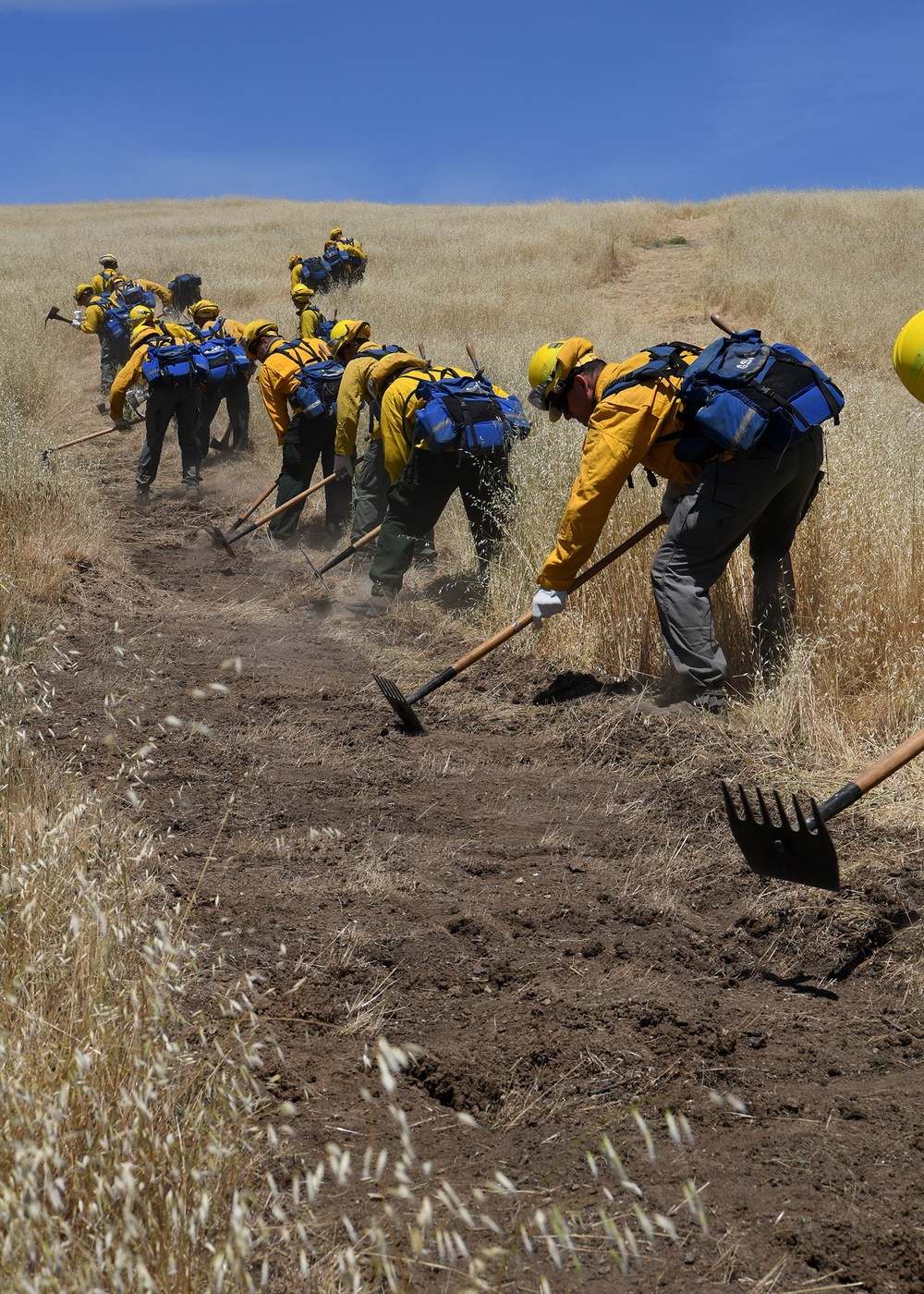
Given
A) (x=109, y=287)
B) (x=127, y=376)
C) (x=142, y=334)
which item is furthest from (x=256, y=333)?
(x=109, y=287)

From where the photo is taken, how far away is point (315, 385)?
9016 millimetres

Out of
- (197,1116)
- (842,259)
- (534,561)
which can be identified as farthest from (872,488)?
(842,259)

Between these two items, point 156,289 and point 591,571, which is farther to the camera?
point 156,289

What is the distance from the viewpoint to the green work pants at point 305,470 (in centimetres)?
932

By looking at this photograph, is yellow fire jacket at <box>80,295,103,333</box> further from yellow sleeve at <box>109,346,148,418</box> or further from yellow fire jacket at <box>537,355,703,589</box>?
yellow fire jacket at <box>537,355,703,589</box>

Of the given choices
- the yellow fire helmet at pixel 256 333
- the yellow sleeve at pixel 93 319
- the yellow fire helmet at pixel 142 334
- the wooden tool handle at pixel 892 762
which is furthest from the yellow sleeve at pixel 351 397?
the yellow sleeve at pixel 93 319

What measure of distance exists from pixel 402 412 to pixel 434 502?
628 millimetres

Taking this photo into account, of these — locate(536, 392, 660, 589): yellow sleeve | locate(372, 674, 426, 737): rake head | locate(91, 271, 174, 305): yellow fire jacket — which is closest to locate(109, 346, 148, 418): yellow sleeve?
locate(91, 271, 174, 305): yellow fire jacket

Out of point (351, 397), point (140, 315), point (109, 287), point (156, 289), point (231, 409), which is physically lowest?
point (351, 397)

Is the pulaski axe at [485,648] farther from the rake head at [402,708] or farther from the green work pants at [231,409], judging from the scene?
the green work pants at [231,409]

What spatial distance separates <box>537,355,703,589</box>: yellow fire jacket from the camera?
4508 millimetres

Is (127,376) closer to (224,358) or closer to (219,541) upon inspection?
(224,358)

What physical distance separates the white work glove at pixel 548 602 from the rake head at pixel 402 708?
2.46 ft

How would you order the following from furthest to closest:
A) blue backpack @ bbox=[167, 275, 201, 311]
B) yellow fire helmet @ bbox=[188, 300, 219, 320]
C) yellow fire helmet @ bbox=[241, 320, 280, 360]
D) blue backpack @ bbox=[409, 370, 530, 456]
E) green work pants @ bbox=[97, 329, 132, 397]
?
blue backpack @ bbox=[167, 275, 201, 311], green work pants @ bbox=[97, 329, 132, 397], yellow fire helmet @ bbox=[188, 300, 219, 320], yellow fire helmet @ bbox=[241, 320, 280, 360], blue backpack @ bbox=[409, 370, 530, 456]
